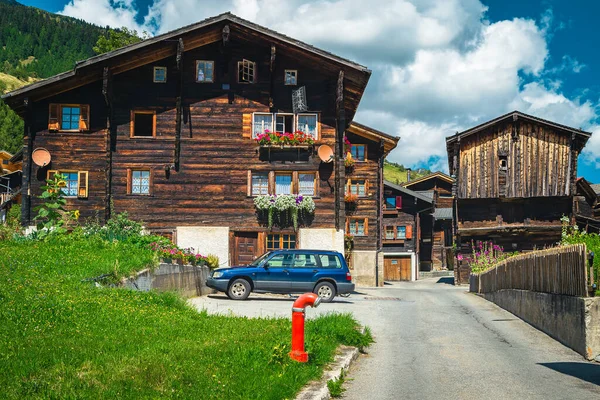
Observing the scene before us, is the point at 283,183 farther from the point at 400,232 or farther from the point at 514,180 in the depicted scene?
the point at 400,232

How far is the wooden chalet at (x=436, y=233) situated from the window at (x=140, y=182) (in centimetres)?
3721

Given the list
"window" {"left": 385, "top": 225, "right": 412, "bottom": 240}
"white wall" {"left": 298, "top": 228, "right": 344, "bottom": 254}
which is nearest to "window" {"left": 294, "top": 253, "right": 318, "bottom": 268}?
"white wall" {"left": 298, "top": 228, "right": 344, "bottom": 254}

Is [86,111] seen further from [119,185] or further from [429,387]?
[429,387]

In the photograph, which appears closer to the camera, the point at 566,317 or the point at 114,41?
the point at 566,317

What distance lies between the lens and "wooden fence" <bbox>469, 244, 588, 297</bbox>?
518 inches

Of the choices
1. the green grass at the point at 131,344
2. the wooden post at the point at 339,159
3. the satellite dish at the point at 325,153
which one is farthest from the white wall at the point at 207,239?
the green grass at the point at 131,344

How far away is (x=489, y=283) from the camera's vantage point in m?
28.1

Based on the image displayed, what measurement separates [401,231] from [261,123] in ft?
97.3

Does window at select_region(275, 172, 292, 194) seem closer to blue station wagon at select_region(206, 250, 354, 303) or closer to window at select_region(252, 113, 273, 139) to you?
window at select_region(252, 113, 273, 139)

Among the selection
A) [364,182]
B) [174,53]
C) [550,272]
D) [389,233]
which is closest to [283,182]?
[174,53]

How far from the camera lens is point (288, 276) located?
22.3 meters

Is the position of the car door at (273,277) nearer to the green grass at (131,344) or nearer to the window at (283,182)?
the green grass at (131,344)

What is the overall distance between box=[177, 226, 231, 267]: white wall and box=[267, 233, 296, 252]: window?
2.09 meters

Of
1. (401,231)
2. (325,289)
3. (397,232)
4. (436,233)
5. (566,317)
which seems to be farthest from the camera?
(436,233)
